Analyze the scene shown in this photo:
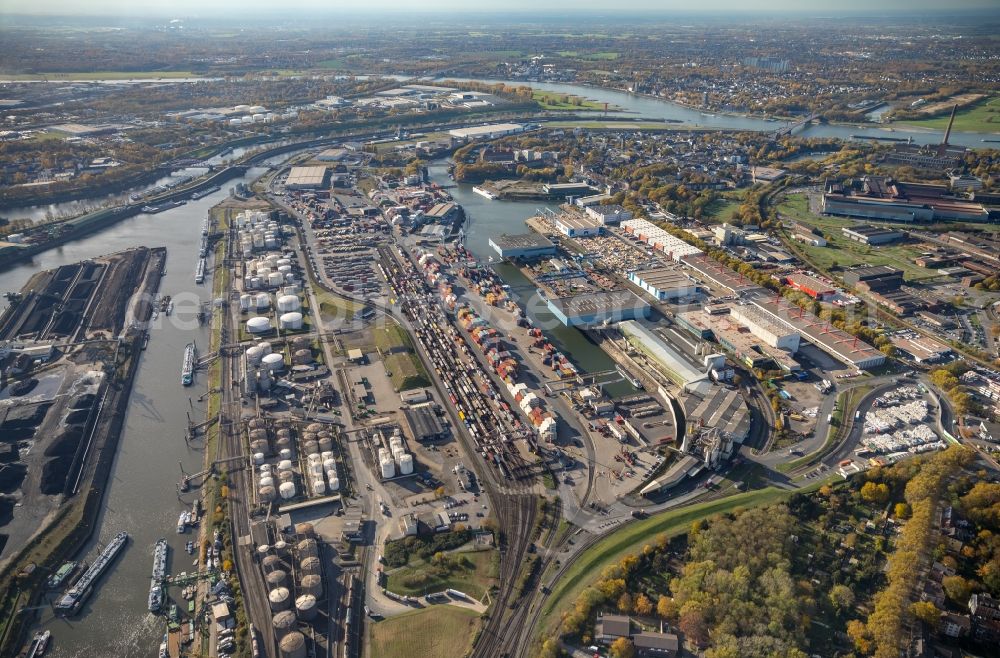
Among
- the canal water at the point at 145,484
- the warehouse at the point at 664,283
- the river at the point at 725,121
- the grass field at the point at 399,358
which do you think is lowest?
the canal water at the point at 145,484

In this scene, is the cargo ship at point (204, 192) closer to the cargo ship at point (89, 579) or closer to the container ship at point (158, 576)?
the cargo ship at point (89, 579)

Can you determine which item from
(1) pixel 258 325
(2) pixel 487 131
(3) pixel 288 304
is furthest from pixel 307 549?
(2) pixel 487 131

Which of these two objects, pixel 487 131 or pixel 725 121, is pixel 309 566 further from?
pixel 725 121

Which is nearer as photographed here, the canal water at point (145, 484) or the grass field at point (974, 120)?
the canal water at point (145, 484)

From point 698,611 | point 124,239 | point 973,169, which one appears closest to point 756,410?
point 698,611

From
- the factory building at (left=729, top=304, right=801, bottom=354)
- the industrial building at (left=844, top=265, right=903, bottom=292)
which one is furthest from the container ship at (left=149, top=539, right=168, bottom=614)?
the industrial building at (left=844, top=265, right=903, bottom=292)

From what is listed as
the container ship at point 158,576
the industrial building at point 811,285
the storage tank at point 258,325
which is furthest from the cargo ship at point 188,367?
the industrial building at point 811,285

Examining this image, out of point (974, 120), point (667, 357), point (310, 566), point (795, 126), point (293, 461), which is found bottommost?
point (293, 461)
